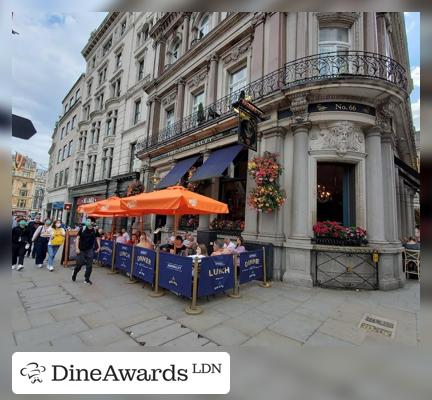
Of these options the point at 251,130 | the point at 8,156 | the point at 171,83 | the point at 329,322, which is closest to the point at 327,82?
the point at 251,130

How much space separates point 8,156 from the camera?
1819 mm

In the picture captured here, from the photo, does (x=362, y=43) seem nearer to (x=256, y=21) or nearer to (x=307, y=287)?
(x=256, y=21)

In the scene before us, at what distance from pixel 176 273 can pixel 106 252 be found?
5.01 metres

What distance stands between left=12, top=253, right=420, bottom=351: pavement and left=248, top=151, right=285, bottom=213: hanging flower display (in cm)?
279

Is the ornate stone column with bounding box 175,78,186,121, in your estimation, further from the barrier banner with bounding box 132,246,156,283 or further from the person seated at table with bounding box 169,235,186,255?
the barrier banner with bounding box 132,246,156,283

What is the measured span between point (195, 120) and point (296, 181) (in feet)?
26.3

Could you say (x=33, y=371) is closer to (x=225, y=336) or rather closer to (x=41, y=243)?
(x=225, y=336)

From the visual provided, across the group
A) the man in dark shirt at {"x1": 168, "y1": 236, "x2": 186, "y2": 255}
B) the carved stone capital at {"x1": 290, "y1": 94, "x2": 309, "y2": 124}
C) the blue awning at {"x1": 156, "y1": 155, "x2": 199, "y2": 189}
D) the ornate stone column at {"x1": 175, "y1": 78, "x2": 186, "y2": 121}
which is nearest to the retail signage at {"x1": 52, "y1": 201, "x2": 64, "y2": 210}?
the ornate stone column at {"x1": 175, "y1": 78, "x2": 186, "y2": 121}

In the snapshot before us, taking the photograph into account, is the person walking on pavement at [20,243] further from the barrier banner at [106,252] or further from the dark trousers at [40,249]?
the barrier banner at [106,252]

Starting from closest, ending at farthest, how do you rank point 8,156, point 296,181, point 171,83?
point 8,156 → point 296,181 → point 171,83

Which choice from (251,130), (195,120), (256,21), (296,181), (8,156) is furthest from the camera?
(195,120)

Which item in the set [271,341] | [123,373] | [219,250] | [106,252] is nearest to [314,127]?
[219,250]

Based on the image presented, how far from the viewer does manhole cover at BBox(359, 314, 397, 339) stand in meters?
4.78

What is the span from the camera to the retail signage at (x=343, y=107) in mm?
8547
